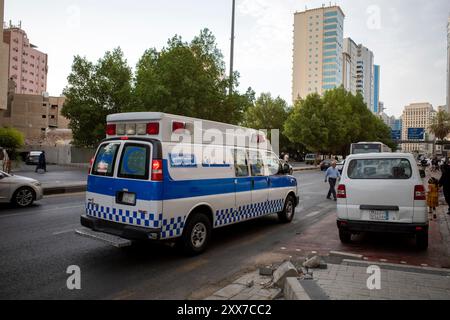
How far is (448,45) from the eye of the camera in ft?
395

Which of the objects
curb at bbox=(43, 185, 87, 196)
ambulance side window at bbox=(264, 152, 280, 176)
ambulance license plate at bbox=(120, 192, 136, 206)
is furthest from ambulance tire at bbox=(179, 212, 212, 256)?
curb at bbox=(43, 185, 87, 196)

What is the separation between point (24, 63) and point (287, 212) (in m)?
135

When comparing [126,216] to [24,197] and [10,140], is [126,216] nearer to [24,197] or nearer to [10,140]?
[24,197]

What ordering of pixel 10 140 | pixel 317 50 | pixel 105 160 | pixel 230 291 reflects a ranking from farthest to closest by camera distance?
pixel 317 50 < pixel 10 140 < pixel 105 160 < pixel 230 291

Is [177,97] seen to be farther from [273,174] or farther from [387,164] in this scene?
[387,164]

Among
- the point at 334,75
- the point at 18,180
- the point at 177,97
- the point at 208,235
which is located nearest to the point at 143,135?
the point at 208,235

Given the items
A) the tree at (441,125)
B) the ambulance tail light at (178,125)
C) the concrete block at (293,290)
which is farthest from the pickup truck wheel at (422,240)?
the tree at (441,125)

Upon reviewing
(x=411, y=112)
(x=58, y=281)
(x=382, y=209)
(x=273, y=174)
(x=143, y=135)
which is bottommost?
(x=58, y=281)

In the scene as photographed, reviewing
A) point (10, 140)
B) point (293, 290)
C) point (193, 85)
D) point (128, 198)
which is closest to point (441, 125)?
point (193, 85)

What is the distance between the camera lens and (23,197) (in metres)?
11.4

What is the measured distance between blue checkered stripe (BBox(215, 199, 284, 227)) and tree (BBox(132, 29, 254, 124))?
43.3 feet

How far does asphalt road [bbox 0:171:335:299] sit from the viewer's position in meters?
4.69

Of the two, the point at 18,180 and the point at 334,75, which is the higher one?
the point at 334,75

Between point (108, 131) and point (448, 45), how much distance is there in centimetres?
14206
